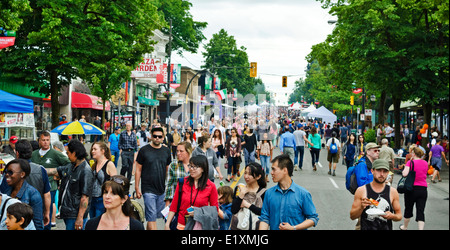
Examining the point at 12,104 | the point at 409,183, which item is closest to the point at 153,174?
the point at 409,183

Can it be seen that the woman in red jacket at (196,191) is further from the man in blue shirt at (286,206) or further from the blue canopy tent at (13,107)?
the blue canopy tent at (13,107)

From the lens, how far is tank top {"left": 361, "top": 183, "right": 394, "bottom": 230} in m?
5.00

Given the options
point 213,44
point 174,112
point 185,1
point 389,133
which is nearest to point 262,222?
point 389,133

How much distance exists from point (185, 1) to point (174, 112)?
602 inches

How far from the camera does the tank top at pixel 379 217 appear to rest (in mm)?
5000

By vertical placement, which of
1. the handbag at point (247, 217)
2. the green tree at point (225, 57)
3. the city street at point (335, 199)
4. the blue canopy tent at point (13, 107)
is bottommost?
the city street at point (335, 199)

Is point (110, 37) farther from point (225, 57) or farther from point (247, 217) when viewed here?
point (225, 57)

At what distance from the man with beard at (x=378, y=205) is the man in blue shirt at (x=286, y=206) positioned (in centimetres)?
62

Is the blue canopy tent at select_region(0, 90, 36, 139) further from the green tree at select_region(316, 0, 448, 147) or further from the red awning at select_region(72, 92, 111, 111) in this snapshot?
the red awning at select_region(72, 92, 111, 111)

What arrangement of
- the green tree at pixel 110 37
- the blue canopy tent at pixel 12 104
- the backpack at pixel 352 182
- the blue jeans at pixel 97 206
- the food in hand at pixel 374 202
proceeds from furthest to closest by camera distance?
the green tree at pixel 110 37, the blue canopy tent at pixel 12 104, the backpack at pixel 352 182, the blue jeans at pixel 97 206, the food in hand at pixel 374 202

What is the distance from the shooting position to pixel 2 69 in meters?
21.8

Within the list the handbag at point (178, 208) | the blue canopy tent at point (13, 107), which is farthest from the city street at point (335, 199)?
the blue canopy tent at point (13, 107)

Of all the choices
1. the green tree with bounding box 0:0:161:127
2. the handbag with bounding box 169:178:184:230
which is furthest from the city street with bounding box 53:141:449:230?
the green tree with bounding box 0:0:161:127
